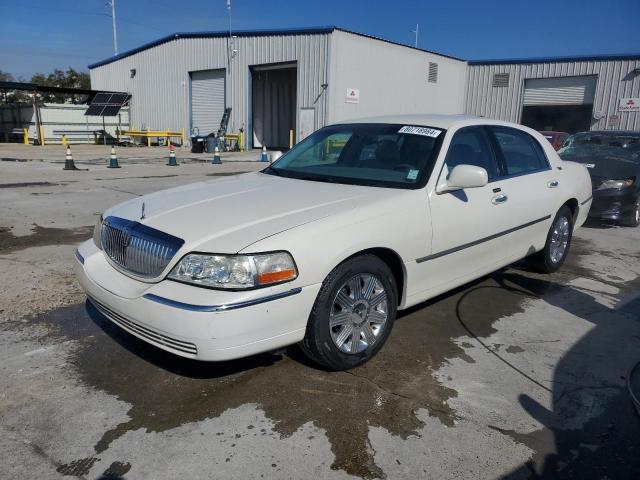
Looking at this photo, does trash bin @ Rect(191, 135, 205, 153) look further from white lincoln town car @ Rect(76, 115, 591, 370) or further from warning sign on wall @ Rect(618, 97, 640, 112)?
white lincoln town car @ Rect(76, 115, 591, 370)

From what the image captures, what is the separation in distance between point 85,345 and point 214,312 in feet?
5.03

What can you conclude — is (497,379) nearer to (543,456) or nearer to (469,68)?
(543,456)

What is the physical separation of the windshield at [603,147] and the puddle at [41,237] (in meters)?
7.84

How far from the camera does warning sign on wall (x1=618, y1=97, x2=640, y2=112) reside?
2622 centimetres

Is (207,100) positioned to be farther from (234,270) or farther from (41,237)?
(234,270)

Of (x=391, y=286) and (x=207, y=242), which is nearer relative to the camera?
(x=207, y=242)

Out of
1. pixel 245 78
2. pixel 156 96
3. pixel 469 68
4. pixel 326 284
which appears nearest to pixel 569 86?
pixel 469 68

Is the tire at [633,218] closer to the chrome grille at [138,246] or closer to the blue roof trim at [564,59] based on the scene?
the chrome grille at [138,246]

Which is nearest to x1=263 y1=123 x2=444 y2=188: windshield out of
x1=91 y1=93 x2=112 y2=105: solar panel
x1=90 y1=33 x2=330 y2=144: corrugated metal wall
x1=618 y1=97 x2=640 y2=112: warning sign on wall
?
x1=90 y1=33 x2=330 y2=144: corrugated metal wall

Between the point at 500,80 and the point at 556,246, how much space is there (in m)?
27.9

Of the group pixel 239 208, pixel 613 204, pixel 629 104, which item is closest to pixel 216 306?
pixel 239 208

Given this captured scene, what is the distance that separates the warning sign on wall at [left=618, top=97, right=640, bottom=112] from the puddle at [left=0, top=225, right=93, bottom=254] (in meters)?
27.4

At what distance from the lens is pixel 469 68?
31984 millimetres

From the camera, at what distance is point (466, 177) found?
3668 mm
